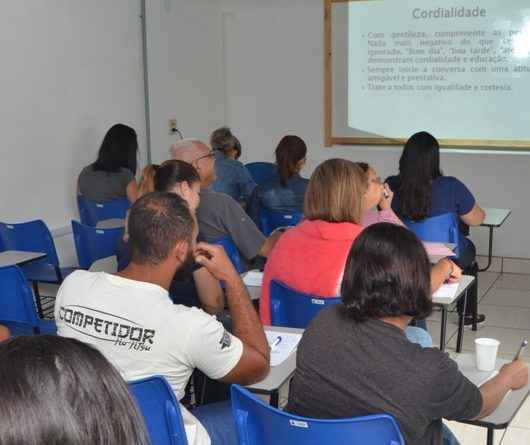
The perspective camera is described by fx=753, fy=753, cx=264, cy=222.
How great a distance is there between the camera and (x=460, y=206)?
4.82m

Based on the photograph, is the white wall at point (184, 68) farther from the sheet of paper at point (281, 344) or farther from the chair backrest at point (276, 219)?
the sheet of paper at point (281, 344)

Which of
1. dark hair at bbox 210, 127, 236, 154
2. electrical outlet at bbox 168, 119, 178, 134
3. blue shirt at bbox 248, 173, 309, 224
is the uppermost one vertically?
electrical outlet at bbox 168, 119, 178, 134

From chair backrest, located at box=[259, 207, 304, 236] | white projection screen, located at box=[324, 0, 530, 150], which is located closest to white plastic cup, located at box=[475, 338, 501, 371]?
chair backrest, located at box=[259, 207, 304, 236]

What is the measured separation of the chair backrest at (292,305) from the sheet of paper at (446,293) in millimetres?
573

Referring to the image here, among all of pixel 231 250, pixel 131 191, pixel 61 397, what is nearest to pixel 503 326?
pixel 231 250

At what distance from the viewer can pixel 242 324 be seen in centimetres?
241

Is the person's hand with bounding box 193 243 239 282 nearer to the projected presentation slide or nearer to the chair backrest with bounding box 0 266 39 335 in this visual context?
the chair backrest with bounding box 0 266 39 335

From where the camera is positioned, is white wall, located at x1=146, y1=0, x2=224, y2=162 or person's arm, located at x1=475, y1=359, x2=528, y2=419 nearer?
person's arm, located at x1=475, y1=359, x2=528, y2=419

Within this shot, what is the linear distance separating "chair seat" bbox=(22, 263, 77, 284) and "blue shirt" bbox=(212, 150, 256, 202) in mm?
1496

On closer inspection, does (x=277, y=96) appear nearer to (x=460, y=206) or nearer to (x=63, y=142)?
(x=63, y=142)

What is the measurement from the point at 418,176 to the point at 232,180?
1658 mm

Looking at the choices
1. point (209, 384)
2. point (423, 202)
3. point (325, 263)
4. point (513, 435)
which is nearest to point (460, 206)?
point (423, 202)

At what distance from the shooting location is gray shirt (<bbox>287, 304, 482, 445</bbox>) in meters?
1.85

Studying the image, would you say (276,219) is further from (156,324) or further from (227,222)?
(156,324)
